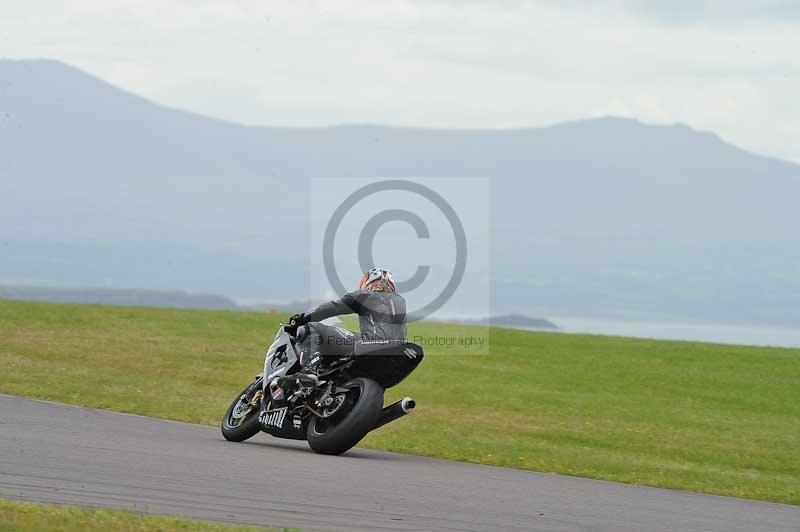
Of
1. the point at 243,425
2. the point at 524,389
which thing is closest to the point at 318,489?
the point at 243,425

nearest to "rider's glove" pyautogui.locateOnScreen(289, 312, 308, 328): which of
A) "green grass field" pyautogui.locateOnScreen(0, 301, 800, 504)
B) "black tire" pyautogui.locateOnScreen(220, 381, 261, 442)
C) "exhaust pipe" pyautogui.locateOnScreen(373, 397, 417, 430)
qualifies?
"black tire" pyautogui.locateOnScreen(220, 381, 261, 442)

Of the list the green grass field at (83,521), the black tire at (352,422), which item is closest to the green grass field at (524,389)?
the black tire at (352,422)

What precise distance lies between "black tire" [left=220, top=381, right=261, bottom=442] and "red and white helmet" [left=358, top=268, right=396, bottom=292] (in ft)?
5.97

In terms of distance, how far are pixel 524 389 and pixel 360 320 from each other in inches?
444

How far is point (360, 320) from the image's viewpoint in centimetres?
1370

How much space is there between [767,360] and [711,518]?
19813 mm

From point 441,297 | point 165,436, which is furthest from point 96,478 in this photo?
point 441,297

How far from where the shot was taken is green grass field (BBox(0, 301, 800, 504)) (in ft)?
52.6

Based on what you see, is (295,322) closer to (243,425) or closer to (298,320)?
(298,320)

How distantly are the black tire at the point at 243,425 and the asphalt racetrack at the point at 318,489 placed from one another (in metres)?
0.16

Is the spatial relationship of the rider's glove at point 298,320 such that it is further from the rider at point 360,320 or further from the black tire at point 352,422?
the black tire at point 352,422

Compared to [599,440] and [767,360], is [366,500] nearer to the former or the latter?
[599,440]

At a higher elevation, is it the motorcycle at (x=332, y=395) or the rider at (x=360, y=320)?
the rider at (x=360, y=320)

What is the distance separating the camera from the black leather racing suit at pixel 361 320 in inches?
535
